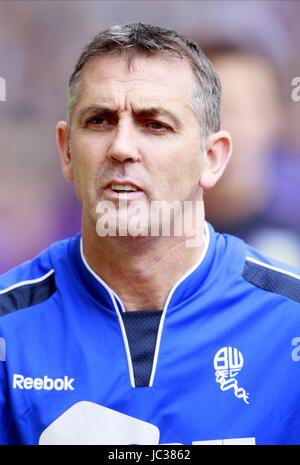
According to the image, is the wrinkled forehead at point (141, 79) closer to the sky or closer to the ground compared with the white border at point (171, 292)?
closer to the sky

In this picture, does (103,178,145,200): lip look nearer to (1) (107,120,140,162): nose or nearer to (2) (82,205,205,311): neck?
(1) (107,120,140,162): nose

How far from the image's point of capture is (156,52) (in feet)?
7.47

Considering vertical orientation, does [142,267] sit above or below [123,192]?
below

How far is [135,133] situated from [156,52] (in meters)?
0.27

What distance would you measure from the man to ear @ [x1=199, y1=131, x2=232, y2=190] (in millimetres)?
10

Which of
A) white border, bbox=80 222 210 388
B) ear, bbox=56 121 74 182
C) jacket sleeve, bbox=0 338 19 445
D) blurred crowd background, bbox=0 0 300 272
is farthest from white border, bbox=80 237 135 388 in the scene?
blurred crowd background, bbox=0 0 300 272

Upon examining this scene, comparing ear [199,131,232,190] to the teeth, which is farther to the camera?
ear [199,131,232,190]

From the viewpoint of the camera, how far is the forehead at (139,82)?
2.21 m

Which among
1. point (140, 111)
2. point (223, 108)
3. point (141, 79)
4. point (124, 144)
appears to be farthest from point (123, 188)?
point (223, 108)

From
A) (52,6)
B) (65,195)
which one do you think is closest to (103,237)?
(65,195)

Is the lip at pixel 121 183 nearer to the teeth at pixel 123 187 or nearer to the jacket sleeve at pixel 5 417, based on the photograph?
the teeth at pixel 123 187

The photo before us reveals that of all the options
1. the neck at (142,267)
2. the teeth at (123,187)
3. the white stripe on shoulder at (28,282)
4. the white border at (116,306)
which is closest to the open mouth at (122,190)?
the teeth at (123,187)

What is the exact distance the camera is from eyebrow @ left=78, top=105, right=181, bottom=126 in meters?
2.19

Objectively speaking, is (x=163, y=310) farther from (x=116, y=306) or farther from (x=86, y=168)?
(x=86, y=168)
